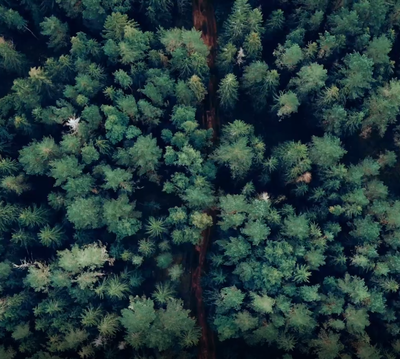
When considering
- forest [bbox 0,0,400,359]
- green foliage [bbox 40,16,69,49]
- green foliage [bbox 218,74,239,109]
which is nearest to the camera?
forest [bbox 0,0,400,359]

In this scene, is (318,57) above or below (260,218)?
above

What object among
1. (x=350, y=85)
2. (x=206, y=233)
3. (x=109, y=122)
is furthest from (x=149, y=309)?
(x=350, y=85)

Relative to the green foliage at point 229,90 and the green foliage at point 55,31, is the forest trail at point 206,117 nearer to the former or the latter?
the green foliage at point 229,90

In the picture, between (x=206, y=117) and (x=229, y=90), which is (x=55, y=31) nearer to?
(x=206, y=117)

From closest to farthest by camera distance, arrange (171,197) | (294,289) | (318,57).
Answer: (294,289) < (318,57) < (171,197)

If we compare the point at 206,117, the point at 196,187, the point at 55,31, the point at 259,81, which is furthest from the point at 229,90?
the point at 55,31

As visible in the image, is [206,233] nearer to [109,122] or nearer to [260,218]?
[260,218]

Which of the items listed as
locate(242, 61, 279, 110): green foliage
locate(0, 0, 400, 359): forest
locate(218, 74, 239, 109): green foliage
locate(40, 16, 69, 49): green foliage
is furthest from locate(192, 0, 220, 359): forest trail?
locate(40, 16, 69, 49): green foliage

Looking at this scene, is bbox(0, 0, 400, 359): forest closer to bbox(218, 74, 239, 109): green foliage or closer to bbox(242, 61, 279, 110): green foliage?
bbox(242, 61, 279, 110): green foliage
